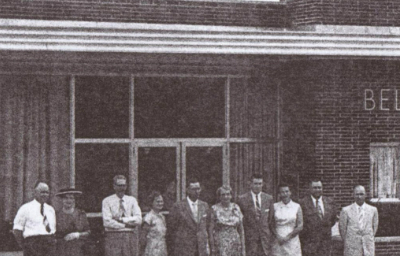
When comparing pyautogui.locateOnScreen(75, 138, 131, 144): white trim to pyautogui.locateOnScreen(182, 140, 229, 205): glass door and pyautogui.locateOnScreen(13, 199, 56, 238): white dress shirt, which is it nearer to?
pyautogui.locateOnScreen(182, 140, 229, 205): glass door

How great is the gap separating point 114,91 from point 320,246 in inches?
191

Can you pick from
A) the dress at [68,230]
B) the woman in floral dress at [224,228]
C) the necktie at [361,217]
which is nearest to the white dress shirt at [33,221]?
the dress at [68,230]

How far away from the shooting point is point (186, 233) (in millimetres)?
16109

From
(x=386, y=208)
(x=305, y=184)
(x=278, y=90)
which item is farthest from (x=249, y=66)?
(x=386, y=208)

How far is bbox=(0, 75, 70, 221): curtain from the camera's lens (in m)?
18.1

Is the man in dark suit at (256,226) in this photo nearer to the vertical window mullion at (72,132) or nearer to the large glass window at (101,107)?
the large glass window at (101,107)

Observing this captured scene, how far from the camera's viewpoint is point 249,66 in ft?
64.7

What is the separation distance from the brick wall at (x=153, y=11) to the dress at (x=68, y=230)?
168 inches

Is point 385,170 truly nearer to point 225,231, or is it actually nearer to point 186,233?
point 225,231

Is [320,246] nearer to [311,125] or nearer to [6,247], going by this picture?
[311,125]

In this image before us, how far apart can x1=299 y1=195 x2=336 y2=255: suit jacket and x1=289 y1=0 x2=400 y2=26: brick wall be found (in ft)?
13.5

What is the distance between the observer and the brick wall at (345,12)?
19422 mm

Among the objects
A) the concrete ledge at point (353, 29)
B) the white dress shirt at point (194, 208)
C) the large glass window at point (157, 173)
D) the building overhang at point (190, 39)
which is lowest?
the white dress shirt at point (194, 208)

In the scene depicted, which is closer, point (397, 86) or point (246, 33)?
point (246, 33)
